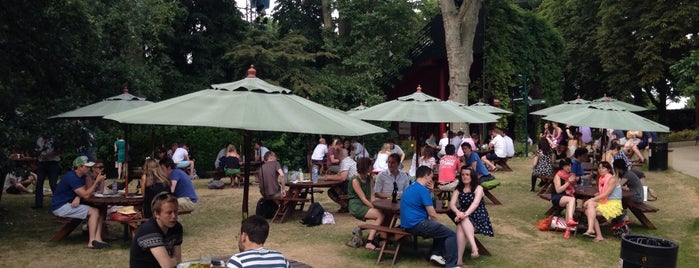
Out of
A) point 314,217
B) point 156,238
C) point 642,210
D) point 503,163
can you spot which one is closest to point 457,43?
point 503,163

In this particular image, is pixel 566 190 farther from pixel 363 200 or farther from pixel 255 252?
pixel 255 252

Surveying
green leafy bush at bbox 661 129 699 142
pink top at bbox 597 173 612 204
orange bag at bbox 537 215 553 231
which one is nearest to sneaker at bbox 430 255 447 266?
orange bag at bbox 537 215 553 231

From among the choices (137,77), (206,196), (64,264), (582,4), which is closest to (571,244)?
(64,264)

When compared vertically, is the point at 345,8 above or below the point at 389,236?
above

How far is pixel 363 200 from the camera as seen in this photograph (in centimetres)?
Result: 881

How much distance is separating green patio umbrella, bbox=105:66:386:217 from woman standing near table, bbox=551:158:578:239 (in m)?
4.80

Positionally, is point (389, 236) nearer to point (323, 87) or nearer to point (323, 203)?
point (323, 203)

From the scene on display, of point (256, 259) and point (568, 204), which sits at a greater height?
point (256, 259)

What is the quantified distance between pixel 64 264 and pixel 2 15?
14.3 ft

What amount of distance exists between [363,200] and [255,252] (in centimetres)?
466

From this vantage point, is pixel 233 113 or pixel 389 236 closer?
pixel 233 113

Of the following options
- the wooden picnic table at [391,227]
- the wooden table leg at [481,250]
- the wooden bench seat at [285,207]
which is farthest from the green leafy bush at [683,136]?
the wooden picnic table at [391,227]

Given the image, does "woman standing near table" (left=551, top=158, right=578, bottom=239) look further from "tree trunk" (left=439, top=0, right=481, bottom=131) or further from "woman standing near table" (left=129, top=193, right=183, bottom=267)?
"tree trunk" (left=439, top=0, right=481, bottom=131)

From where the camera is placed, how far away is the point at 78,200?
8.30 metres
